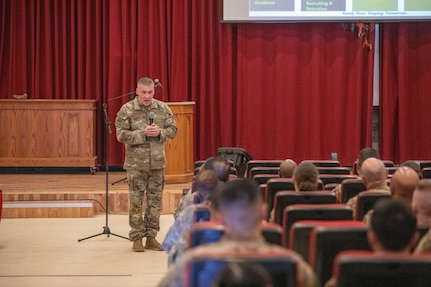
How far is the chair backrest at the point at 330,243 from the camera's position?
361 cm

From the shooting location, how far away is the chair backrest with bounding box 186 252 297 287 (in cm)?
270

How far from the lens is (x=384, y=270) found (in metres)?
2.88

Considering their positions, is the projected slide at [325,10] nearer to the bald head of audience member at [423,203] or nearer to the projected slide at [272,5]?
the projected slide at [272,5]

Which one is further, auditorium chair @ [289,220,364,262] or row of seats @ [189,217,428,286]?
auditorium chair @ [289,220,364,262]

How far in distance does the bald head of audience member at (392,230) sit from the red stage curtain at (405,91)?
908 centimetres

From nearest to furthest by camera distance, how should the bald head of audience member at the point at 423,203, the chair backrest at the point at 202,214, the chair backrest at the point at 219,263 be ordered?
1. the chair backrest at the point at 219,263
2. the bald head of audience member at the point at 423,203
3. the chair backrest at the point at 202,214

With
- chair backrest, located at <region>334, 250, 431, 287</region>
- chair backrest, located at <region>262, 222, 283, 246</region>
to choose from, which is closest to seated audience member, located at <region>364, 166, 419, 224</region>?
chair backrest, located at <region>262, 222, 283, 246</region>

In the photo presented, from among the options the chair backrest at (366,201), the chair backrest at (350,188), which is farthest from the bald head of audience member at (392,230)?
the chair backrest at (350,188)

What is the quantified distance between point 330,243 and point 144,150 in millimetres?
4071

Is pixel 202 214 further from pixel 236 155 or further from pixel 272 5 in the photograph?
pixel 272 5

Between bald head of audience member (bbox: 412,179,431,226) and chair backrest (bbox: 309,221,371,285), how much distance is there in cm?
59

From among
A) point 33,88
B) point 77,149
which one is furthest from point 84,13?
point 77,149

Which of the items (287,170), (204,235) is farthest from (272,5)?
(204,235)

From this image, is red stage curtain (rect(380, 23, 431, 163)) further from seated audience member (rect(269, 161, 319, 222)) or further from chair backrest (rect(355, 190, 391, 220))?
chair backrest (rect(355, 190, 391, 220))
